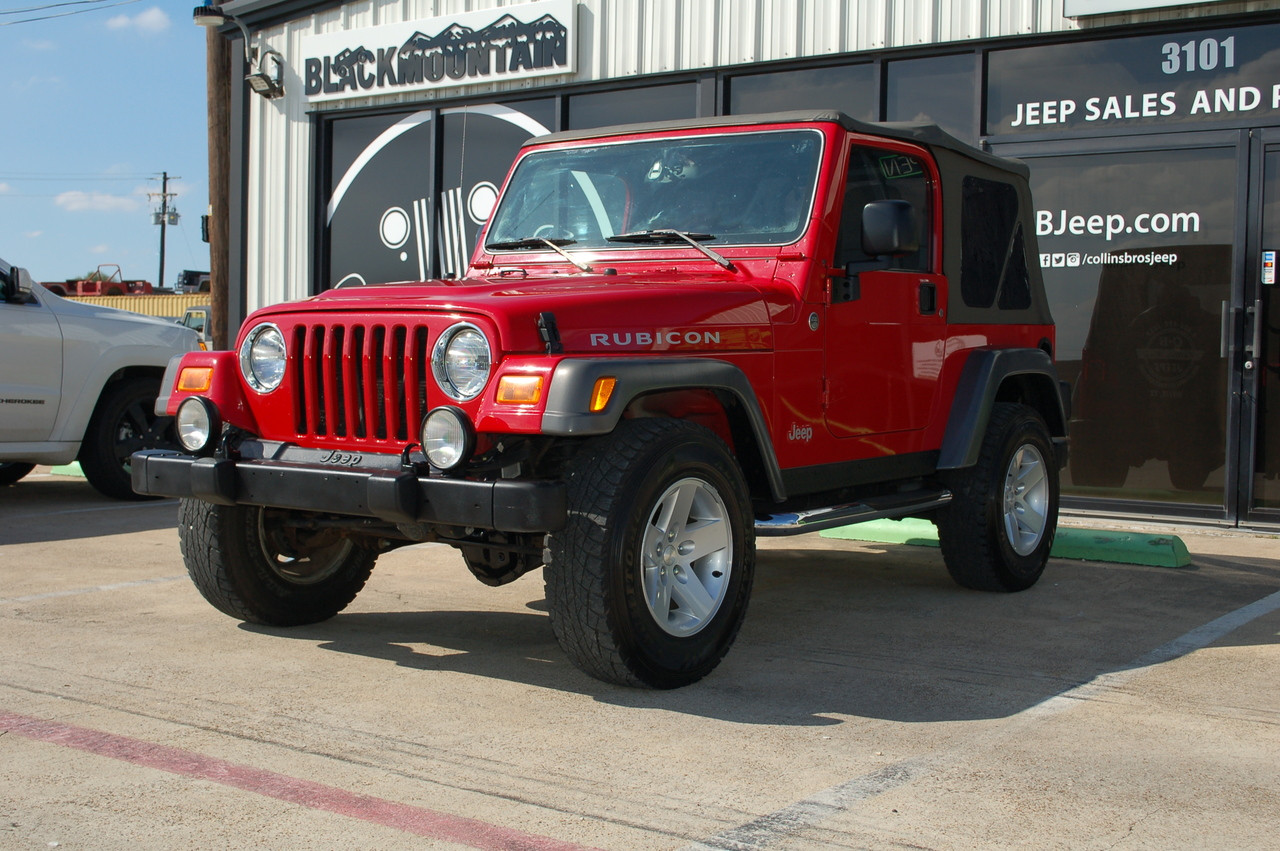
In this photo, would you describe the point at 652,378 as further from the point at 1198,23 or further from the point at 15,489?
the point at 15,489

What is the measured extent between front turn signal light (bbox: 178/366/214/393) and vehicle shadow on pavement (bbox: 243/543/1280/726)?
3.46ft

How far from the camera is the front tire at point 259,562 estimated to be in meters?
5.03

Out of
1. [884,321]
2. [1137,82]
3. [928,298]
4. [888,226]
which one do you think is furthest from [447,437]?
[1137,82]

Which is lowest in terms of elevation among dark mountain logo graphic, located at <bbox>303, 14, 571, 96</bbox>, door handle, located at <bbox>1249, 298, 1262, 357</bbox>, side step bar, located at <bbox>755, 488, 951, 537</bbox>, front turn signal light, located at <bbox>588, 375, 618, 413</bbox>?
side step bar, located at <bbox>755, 488, 951, 537</bbox>

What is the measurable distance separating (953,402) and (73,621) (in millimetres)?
3988

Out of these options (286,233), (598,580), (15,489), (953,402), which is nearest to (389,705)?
(598,580)

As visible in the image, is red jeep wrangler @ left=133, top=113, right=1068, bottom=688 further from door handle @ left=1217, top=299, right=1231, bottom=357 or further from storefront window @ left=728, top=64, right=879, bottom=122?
storefront window @ left=728, top=64, right=879, bottom=122

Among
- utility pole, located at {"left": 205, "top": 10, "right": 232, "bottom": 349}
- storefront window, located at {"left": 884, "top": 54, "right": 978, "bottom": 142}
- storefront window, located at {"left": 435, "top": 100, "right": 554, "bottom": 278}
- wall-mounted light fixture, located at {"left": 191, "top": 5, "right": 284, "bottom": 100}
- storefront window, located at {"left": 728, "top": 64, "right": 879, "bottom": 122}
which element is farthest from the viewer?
utility pole, located at {"left": 205, "top": 10, "right": 232, "bottom": 349}

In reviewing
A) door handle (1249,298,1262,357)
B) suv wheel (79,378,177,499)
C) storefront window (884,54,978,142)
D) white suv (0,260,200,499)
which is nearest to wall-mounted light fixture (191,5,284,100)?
white suv (0,260,200,499)

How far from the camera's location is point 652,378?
4.27 metres

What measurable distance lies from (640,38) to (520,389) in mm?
7428

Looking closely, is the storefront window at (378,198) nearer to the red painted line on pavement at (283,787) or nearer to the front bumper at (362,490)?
the front bumper at (362,490)

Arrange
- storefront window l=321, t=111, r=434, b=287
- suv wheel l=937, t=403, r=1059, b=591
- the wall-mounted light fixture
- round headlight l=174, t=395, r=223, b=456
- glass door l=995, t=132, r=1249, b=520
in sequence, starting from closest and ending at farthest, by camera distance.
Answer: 1. round headlight l=174, t=395, r=223, b=456
2. suv wheel l=937, t=403, r=1059, b=591
3. glass door l=995, t=132, r=1249, b=520
4. storefront window l=321, t=111, r=434, b=287
5. the wall-mounted light fixture

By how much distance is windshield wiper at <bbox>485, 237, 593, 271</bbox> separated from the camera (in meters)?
5.43
